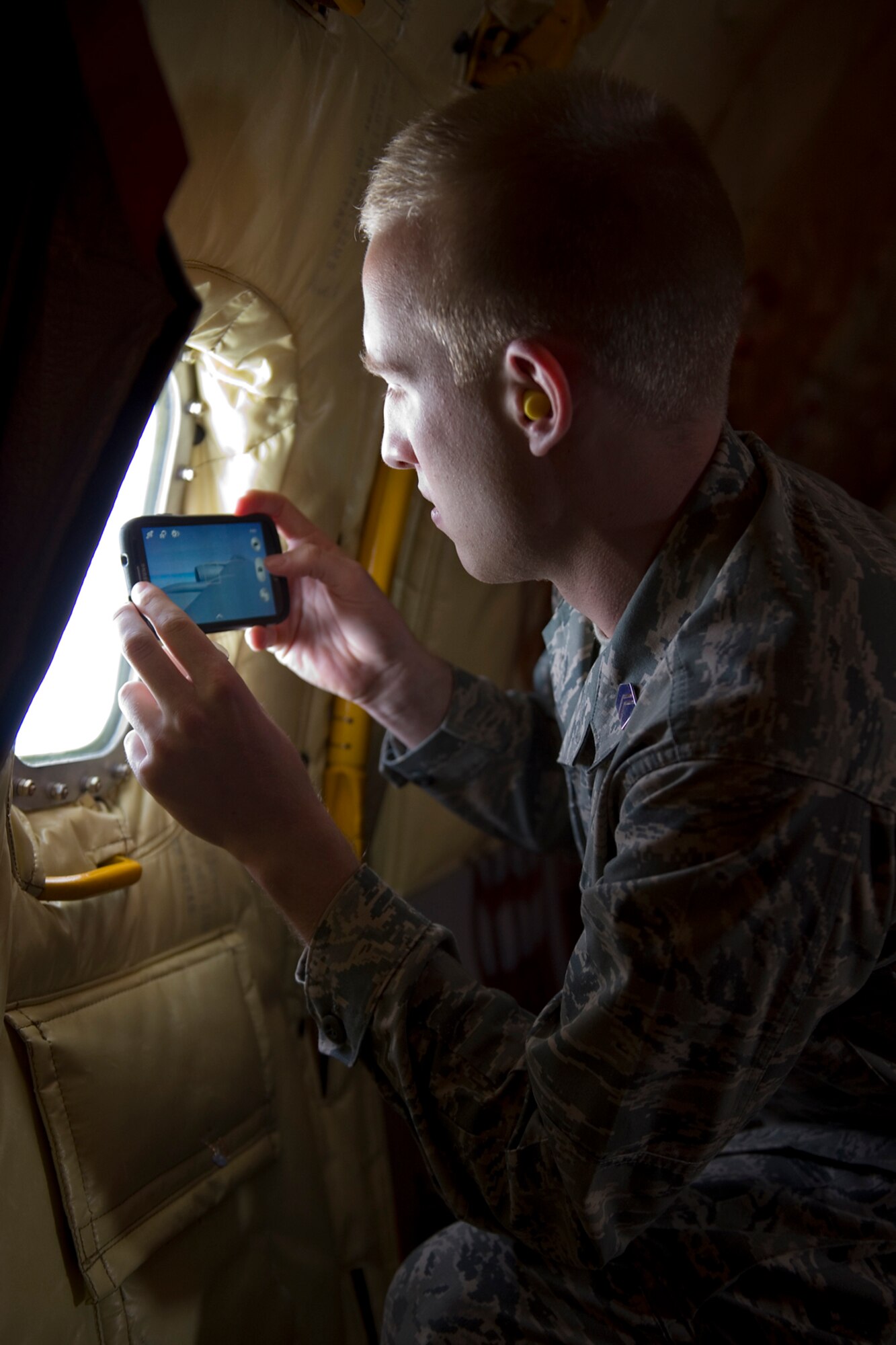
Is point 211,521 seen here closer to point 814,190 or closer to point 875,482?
point 814,190

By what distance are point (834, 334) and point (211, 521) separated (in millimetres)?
1742

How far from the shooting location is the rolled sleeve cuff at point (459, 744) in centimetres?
153

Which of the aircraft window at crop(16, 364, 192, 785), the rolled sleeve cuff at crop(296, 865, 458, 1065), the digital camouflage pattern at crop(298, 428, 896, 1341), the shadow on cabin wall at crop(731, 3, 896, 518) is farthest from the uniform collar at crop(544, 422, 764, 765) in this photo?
the shadow on cabin wall at crop(731, 3, 896, 518)

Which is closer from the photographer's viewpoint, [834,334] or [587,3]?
[587,3]

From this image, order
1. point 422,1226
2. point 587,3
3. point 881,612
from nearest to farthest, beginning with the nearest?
1. point 881,612
2. point 587,3
3. point 422,1226

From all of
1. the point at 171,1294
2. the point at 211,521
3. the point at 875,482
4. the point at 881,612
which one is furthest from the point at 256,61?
the point at 875,482

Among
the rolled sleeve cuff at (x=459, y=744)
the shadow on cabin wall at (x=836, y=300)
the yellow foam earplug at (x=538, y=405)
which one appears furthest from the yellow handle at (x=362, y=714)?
the shadow on cabin wall at (x=836, y=300)

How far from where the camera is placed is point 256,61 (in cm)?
110

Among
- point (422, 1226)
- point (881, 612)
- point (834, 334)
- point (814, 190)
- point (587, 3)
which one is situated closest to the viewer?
point (881, 612)

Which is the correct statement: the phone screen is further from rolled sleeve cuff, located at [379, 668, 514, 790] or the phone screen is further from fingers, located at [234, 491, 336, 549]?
rolled sleeve cuff, located at [379, 668, 514, 790]

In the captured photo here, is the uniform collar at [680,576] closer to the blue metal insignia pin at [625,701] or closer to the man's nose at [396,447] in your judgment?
the blue metal insignia pin at [625,701]

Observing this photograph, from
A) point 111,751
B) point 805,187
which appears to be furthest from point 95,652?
point 805,187

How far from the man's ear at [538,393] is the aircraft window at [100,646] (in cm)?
58

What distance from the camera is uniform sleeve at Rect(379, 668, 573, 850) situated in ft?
5.06
